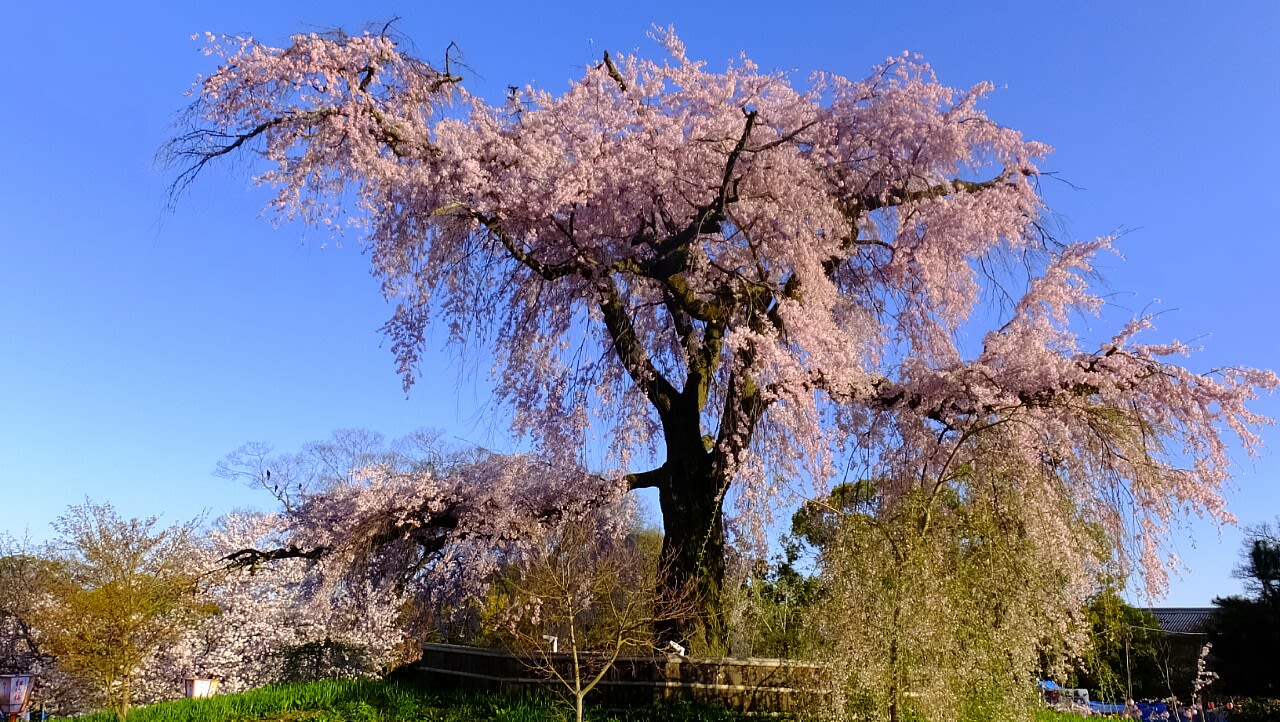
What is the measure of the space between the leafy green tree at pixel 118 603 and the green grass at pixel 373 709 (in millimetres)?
1982

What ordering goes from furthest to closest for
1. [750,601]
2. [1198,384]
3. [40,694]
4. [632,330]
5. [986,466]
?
[40,694] → [632,330] → [750,601] → [1198,384] → [986,466]

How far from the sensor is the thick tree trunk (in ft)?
40.1

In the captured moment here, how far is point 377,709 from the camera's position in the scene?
38.3 feet

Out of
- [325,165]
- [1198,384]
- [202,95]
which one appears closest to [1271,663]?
[1198,384]

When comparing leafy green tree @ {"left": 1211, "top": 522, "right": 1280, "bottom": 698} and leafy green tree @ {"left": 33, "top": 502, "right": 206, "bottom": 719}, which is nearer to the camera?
leafy green tree @ {"left": 33, "top": 502, "right": 206, "bottom": 719}

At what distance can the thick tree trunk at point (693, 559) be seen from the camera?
481 inches

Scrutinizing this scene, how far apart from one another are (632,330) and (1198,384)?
749cm

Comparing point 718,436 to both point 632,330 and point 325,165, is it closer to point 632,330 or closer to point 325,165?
point 632,330

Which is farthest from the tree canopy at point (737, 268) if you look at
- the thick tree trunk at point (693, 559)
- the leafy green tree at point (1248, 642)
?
the leafy green tree at point (1248, 642)

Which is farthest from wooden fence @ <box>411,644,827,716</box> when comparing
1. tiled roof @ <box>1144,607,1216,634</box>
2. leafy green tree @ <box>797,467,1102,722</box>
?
tiled roof @ <box>1144,607,1216,634</box>

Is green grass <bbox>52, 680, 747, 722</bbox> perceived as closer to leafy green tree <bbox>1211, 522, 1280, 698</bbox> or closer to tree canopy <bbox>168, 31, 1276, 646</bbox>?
tree canopy <bbox>168, 31, 1276, 646</bbox>

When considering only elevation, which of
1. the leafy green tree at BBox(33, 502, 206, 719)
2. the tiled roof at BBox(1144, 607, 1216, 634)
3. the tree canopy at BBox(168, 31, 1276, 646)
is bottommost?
the tiled roof at BBox(1144, 607, 1216, 634)

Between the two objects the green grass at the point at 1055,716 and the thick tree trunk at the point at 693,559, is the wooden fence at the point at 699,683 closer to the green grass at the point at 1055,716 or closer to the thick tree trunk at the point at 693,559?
the thick tree trunk at the point at 693,559

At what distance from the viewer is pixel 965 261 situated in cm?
1388
